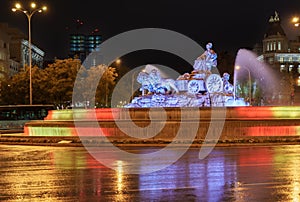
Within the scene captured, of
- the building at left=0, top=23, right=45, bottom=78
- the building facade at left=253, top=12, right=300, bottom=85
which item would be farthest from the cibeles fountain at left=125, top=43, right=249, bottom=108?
the building facade at left=253, top=12, right=300, bottom=85

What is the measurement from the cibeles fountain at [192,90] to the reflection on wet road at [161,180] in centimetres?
1501

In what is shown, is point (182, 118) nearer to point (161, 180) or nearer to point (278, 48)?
point (161, 180)

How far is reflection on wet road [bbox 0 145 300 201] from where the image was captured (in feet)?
35.3

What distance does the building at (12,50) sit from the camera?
108 m

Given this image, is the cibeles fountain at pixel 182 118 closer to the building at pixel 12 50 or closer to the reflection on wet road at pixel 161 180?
the reflection on wet road at pixel 161 180

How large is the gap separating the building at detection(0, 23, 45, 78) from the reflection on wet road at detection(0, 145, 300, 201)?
92831mm

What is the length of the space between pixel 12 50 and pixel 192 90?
323 ft

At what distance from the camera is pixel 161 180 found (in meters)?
13.1

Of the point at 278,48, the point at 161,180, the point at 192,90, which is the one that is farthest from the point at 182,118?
the point at 278,48

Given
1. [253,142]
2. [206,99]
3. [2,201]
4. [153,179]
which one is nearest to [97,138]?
[253,142]

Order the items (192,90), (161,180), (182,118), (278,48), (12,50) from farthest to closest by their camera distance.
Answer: (278,48), (12,50), (192,90), (182,118), (161,180)

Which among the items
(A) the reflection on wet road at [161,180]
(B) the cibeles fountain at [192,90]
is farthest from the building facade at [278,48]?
(A) the reflection on wet road at [161,180]

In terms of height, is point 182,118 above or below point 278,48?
below

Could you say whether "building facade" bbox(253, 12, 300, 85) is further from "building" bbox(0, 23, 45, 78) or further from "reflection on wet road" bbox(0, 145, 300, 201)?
"reflection on wet road" bbox(0, 145, 300, 201)
